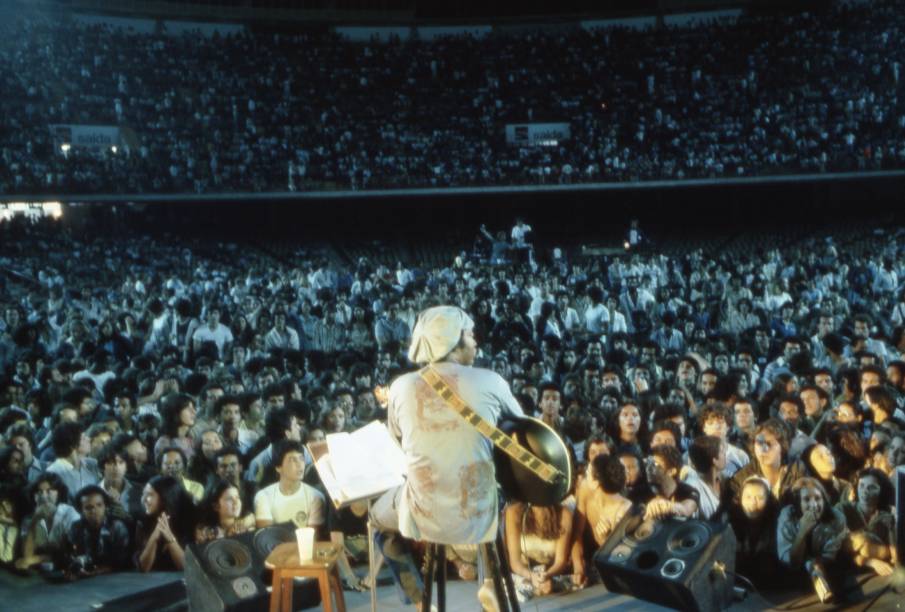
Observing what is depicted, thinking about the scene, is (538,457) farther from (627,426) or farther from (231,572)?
(627,426)

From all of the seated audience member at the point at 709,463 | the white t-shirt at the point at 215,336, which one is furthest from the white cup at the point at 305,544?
the white t-shirt at the point at 215,336

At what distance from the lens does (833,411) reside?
6.83m

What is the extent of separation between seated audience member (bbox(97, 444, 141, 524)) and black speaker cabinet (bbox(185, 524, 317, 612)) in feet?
4.13

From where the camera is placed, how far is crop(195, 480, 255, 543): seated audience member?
5434 mm

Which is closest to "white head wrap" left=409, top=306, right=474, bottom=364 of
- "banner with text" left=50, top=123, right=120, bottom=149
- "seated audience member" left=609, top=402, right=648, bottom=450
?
"seated audience member" left=609, top=402, right=648, bottom=450

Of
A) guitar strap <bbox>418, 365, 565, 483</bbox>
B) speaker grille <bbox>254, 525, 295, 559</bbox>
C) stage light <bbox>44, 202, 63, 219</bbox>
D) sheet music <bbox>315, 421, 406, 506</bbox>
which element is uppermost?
stage light <bbox>44, 202, 63, 219</bbox>

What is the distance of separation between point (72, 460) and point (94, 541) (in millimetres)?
842

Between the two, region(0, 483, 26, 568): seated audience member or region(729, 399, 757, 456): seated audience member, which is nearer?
region(0, 483, 26, 568): seated audience member

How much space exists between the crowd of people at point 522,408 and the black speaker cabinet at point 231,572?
0.45 meters

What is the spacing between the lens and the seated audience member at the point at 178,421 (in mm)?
6684

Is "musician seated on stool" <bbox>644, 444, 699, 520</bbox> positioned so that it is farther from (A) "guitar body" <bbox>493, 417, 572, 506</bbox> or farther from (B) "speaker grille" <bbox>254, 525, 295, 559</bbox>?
→ (B) "speaker grille" <bbox>254, 525, 295, 559</bbox>

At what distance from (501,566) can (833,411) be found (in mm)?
4063

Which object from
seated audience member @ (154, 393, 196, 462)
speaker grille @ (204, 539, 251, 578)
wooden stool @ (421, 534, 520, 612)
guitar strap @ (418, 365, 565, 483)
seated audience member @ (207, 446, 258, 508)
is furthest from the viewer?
seated audience member @ (154, 393, 196, 462)

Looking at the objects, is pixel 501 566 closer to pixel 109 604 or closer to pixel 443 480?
pixel 443 480
